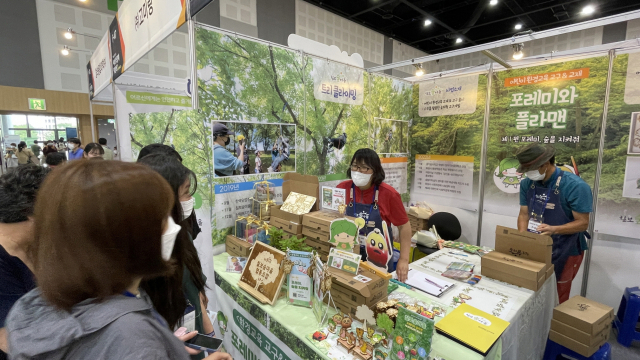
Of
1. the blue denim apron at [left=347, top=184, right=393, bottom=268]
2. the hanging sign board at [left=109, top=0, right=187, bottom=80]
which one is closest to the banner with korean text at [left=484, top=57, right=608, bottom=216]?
the blue denim apron at [left=347, top=184, right=393, bottom=268]

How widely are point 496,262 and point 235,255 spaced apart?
2.00 metres

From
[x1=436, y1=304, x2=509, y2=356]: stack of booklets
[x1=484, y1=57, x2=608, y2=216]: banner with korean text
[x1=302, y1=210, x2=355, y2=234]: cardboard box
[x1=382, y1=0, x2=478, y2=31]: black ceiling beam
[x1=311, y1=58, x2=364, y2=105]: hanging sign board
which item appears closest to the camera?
[x1=436, y1=304, x2=509, y2=356]: stack of booklets

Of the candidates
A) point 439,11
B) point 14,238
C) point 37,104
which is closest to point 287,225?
point 14,238

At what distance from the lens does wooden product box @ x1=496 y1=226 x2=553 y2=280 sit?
1889mm

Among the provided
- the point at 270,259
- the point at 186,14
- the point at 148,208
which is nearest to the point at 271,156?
the point at 270,259

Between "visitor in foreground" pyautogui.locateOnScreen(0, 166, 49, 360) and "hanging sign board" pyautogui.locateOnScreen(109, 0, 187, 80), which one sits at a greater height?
"hanging sign board" pyautogui.locateOnScreen(109, 0, 187, 80)

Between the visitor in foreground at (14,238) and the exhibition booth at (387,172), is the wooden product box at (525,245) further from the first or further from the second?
the visitor in foreground at (14,238)

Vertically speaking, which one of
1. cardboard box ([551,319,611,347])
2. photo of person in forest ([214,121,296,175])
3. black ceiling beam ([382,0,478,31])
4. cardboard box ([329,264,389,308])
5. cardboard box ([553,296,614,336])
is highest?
black ceiling beam ([382,0,478,31])

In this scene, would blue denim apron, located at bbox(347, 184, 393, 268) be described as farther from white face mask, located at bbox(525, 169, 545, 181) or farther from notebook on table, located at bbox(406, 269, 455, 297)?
white face mask, located at bbox(525, 169, 545, 181)

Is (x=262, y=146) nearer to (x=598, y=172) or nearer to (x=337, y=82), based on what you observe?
(x=337, y=82)

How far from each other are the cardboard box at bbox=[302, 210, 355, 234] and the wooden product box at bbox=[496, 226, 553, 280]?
3.87ft

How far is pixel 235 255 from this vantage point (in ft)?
7.73

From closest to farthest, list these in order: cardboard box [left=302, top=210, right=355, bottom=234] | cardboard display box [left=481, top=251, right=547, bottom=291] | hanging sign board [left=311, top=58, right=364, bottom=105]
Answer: cardboard display box [left=481, top=251, right=547, bottom=291] < cardboard box [left=302, top=210, right=355, bottom=234] < hanging sign board [left=311, top=58, right=364, bottom=105]

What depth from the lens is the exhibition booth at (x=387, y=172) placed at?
148cm
